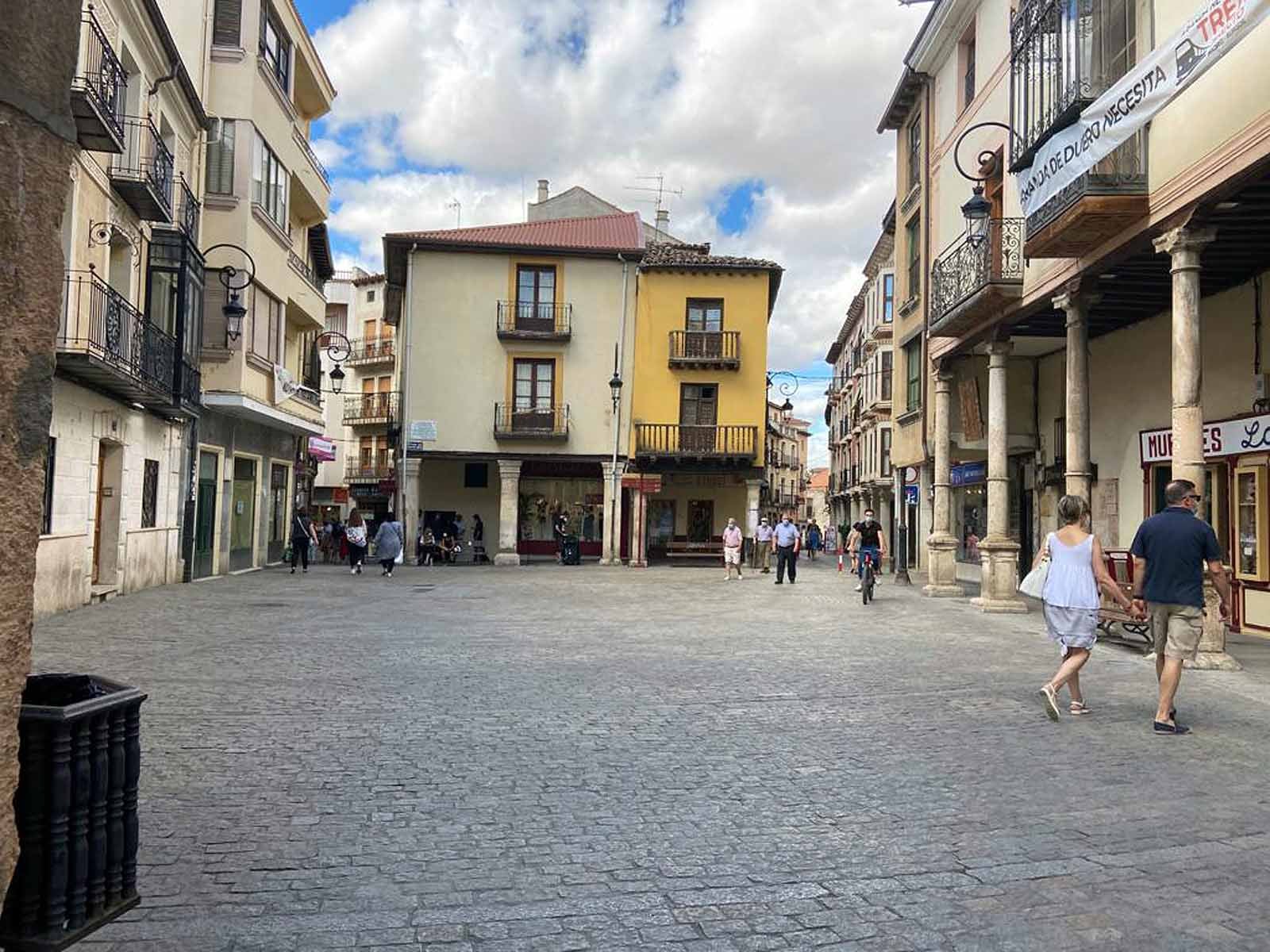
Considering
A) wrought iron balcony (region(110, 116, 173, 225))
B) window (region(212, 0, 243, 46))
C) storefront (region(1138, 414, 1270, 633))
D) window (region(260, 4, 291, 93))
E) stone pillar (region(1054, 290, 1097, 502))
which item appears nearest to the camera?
storefront (region(1138, 414, 1270, 633))

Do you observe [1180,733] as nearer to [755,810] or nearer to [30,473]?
[755,810]

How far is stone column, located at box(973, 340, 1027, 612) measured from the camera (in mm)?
16328

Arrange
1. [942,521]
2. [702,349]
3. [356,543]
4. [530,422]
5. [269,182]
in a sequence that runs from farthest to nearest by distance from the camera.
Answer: [702,349]
[530,422]
[356,543]
[269,182]
[942,521]

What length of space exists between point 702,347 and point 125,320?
21364mm

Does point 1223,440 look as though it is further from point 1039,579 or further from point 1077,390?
point 1039,579

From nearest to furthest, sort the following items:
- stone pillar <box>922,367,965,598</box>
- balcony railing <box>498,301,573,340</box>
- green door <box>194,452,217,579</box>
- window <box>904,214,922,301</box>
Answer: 1. stone pillar <box>922,367,965,598</box>
2. green door <box>194,452,217,579</box>
3. window <box>904,214,922,301</box>
4. balcony railing <box>498,301,573,340</box>

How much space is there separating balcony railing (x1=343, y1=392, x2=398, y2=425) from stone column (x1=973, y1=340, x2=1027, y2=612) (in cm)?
3986

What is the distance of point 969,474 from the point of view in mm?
24844

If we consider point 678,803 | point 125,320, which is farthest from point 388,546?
point 678,803

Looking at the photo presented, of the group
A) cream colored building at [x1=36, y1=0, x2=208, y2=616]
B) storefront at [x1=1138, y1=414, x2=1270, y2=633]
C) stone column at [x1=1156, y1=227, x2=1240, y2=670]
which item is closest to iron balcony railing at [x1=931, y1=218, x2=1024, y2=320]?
storefront at [x1=1138, y1=414, x2=1270, y2=633]

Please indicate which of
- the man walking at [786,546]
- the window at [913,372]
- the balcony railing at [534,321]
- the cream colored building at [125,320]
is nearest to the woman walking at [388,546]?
the cream colored building at [125,320]

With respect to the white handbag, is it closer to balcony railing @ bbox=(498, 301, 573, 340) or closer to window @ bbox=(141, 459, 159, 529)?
window @ bbox=(141, 459, 159, 529)

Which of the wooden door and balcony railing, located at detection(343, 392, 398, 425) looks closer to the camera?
the wooden door

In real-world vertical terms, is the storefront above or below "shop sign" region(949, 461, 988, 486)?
below
